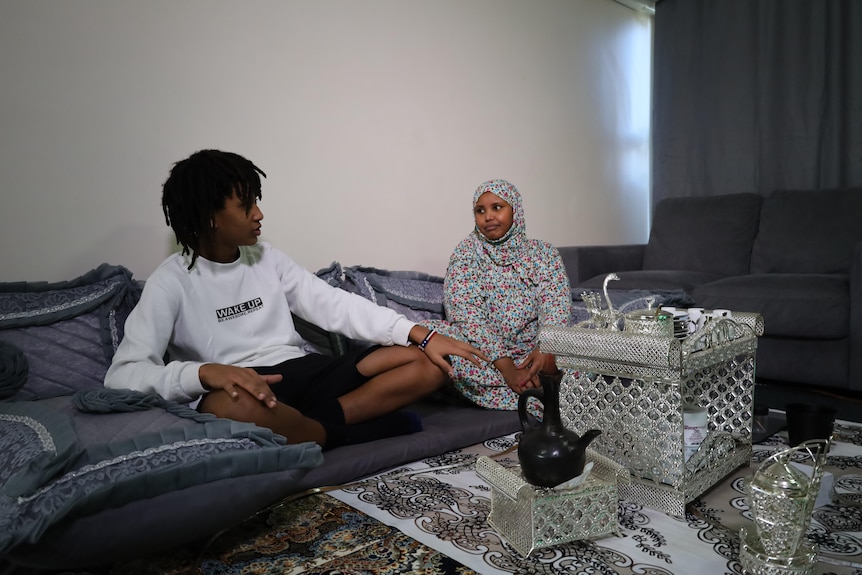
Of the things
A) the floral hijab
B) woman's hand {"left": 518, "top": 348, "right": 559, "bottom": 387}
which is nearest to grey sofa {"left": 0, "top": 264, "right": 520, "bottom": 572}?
woman's hand {"left": 518, "top": 348, "right": 559, "bottom": 387}

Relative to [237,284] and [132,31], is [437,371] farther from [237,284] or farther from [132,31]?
[132,31]

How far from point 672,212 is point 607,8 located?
4.72 feet

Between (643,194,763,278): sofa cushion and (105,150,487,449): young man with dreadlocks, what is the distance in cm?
240

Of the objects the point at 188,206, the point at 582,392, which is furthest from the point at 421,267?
the point at 582,392

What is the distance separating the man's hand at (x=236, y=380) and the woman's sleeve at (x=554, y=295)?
1135 millimetres

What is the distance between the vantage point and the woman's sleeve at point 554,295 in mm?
2238

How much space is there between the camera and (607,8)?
13.5 ft

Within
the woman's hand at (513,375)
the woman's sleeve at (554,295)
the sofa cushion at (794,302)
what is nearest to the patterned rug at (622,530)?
the woman's hand at (513,375)

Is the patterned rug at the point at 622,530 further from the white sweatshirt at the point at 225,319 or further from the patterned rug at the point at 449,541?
the white sweatshirt at the point at 225,319

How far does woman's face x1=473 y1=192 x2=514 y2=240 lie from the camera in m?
→ 2.31

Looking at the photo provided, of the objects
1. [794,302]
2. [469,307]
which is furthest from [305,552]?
[794,302]

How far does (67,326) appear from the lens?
174cm

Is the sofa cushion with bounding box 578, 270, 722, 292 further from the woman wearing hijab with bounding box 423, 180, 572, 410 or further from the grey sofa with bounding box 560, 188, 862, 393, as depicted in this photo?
the woman wearing hijab with bounding box 423, 180, 572, 410

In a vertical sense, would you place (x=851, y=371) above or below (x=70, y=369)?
below
